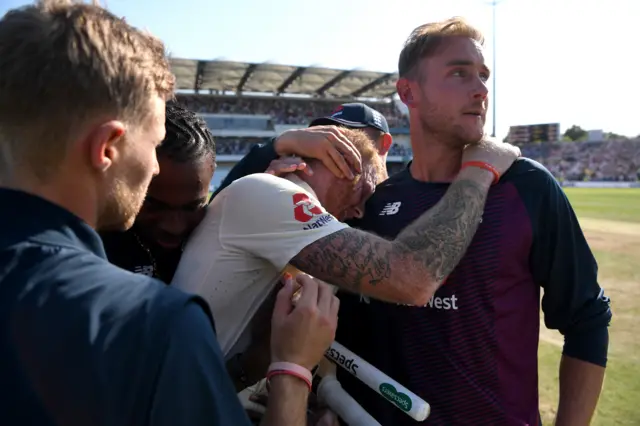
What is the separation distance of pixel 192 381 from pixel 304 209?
845mm

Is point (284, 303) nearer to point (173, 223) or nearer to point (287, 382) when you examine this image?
point (287, 382)

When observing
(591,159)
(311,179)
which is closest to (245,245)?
(311,179)

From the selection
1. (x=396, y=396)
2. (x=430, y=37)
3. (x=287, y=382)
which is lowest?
(x=396, y=396)

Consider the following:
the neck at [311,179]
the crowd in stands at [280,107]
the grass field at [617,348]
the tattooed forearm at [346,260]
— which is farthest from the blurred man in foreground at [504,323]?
the crowd in stands at [280,107]

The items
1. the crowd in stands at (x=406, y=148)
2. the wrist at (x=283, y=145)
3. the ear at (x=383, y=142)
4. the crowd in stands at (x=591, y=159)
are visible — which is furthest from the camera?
the crowd in stands at (x=591, y=159)

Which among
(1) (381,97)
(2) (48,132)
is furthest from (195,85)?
(2) (48,132)

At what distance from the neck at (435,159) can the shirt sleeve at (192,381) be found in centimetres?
175

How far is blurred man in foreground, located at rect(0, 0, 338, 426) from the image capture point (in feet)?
2.70

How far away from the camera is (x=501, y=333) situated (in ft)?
6.82

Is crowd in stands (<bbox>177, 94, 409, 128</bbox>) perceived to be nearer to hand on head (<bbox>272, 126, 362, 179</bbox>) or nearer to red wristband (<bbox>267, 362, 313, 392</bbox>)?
hand on head (<bbox>272, 126, 362, 179</bbox>)

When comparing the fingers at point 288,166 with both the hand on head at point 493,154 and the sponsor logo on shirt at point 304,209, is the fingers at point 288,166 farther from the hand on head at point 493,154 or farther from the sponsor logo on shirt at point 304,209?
the hand on head at point 493,154

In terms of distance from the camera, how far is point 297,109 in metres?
52.0

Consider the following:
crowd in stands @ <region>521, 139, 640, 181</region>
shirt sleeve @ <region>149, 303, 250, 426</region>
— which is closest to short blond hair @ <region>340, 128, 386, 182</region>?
shirt sleeve @ <region>149, 303, 250, 426</region>

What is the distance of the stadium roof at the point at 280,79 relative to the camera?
40.0 metres
